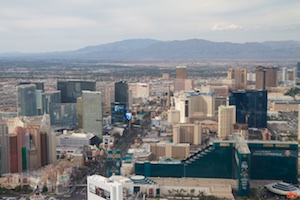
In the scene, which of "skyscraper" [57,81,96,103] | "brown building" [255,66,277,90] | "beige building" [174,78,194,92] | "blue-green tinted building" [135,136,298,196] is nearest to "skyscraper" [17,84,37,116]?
"skyscraper" [57,81,96,103]

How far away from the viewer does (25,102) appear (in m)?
24.2

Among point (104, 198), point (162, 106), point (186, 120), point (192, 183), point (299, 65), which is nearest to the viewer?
point (104, 198)

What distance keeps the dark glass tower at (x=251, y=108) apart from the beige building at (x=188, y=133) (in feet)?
11.1

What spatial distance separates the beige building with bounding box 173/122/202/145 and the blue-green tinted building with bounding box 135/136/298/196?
479 cm

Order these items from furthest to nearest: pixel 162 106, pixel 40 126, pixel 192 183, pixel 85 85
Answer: pixel 162 106, pixel 85 85, pixel 40 126, pixel 192 183

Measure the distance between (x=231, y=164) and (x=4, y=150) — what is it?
23.5 feet

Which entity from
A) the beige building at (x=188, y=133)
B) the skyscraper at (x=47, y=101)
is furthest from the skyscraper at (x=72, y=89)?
the beige building at (x=188, y=133)

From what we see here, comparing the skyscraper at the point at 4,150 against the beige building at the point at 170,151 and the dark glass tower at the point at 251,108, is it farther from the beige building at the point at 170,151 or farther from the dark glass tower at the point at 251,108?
the dark glass tower at the point at 251,108

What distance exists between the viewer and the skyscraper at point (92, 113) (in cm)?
2123

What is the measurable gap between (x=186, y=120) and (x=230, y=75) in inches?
532

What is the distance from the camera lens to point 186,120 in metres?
23.9

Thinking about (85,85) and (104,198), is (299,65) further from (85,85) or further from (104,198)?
(104,198)

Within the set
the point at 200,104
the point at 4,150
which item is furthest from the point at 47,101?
the point at 4,150

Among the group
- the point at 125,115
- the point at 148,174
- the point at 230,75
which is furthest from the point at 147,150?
the point at 230,75
